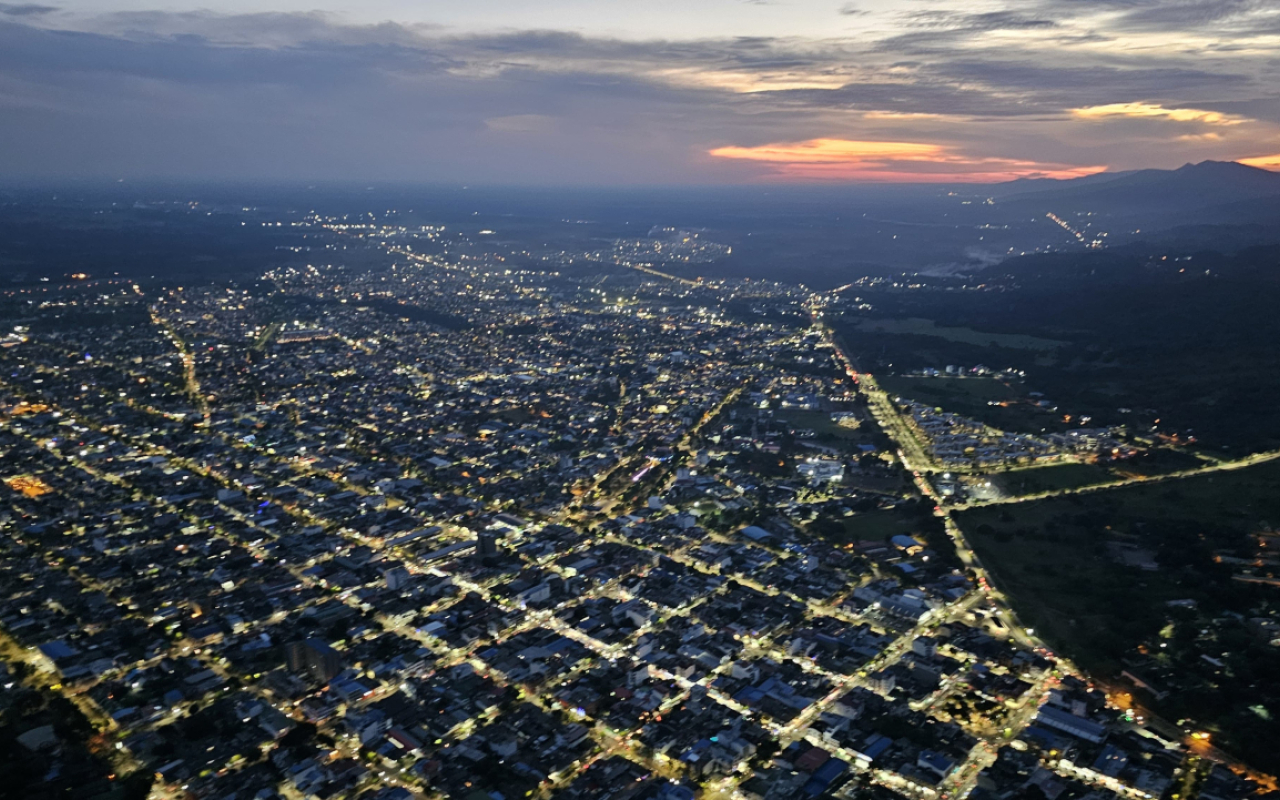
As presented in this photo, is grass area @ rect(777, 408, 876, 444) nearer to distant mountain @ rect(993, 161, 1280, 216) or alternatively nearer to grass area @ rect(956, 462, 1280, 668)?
grass area @ rect(956, 462, 1280, 668)

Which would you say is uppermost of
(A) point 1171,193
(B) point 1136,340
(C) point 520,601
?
(A) point 1171,193

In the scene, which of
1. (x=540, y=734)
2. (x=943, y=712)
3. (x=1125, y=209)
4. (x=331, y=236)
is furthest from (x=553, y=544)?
(x=1125, y=209)

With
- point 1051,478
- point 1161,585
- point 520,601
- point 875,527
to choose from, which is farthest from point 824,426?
point 520,601

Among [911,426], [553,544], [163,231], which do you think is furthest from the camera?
[163,231]

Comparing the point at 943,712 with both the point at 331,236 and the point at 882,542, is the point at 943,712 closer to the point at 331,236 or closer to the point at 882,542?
the point at 882,542

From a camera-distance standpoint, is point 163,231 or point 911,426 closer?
point 911,426

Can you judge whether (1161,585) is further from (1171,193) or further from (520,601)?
(1171,193)

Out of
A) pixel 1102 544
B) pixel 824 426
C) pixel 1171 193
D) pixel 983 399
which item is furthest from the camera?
pixel 1171 193
